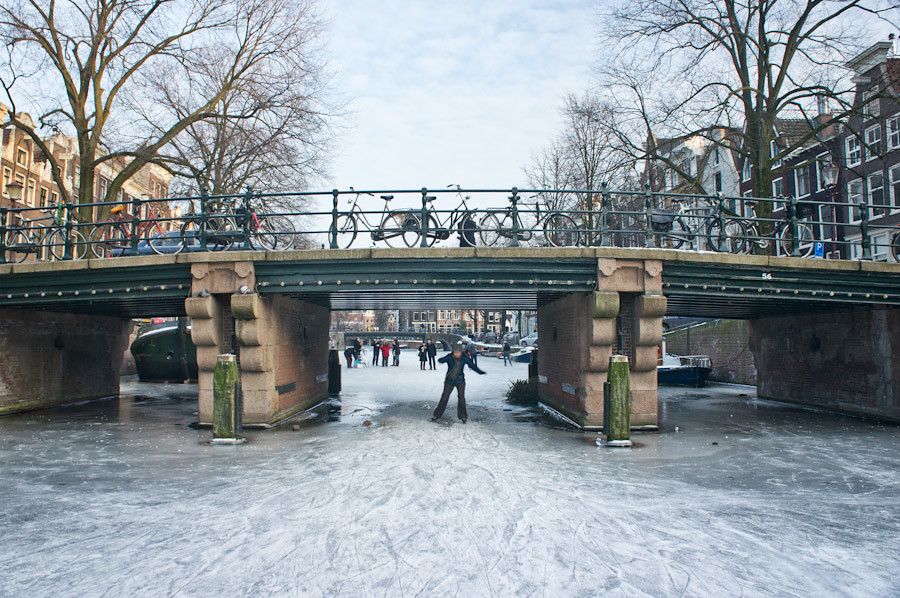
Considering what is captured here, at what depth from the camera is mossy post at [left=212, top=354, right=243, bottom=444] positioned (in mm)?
11070

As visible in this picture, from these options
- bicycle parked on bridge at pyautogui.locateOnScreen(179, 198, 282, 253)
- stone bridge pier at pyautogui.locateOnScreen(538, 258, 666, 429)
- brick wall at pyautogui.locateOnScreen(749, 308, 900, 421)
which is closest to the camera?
stone bridge pier at pyautogui.locateOnScreen(538, 258, 666, 429)

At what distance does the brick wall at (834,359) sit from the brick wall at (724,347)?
4.71 m

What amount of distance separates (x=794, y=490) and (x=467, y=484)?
3699mm

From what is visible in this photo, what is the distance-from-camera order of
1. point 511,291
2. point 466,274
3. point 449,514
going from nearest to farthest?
point 449,514 < point 466,274 < point 511,291

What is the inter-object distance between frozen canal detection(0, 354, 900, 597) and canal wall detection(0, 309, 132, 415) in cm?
Result: 344

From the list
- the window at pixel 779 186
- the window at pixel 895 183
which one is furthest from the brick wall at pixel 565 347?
the window at pixel 779 186

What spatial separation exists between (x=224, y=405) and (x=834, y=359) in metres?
13.4

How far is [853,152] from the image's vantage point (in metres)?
36.2

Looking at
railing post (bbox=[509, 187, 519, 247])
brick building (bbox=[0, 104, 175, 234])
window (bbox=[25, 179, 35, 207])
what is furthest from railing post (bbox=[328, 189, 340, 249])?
window (bbox=[25, 179, 35, 207])

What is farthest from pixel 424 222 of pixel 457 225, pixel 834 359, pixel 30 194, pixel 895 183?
pixel 30 194

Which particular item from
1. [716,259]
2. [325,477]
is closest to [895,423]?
[716,259]

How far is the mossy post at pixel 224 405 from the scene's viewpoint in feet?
36.3

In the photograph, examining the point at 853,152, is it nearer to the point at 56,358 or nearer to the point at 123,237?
the point at 123,237

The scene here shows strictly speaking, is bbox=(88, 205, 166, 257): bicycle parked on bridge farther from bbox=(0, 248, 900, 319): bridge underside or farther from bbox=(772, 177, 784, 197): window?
bbox=(772, 177, 784, 197): window
